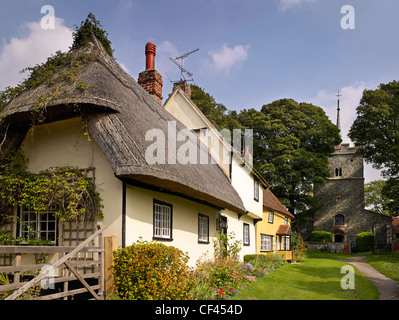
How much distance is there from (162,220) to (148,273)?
107 inches

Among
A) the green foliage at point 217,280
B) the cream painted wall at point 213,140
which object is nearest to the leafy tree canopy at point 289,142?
the cream painted wall at point 213,140

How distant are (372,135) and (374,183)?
3392cm

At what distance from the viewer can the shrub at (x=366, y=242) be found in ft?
119

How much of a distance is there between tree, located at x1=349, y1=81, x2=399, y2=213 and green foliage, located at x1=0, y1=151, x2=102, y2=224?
86.5 feet

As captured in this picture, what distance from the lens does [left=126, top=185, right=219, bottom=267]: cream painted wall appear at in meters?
8.12

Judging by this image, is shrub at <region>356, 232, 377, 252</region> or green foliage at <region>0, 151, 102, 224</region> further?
shrub at <region>356, 232, 377, 252</region>

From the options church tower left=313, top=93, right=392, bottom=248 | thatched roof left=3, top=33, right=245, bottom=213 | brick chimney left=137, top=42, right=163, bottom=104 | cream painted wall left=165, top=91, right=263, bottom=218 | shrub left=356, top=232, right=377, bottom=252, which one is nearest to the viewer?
thatched roof left=3, top=33, right=245, bottom=213

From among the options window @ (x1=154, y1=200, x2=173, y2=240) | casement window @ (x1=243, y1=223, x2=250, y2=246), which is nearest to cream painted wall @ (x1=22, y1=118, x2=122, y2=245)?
window @ (x1=154, y1=200, x2=173, y2=240)

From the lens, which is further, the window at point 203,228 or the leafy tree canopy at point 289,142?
the leafy tree canopy at point 289,142

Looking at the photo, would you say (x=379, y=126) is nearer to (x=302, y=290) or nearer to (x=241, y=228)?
(x=241, y=228)

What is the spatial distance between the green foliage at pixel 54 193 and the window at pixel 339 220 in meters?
40.4

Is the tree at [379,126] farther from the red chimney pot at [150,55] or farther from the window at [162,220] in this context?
the window at [162,220]

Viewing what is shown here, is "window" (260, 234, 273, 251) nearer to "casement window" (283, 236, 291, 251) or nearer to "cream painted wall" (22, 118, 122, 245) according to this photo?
"casement window" (283, 236, 291, 251)
